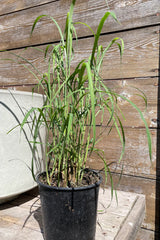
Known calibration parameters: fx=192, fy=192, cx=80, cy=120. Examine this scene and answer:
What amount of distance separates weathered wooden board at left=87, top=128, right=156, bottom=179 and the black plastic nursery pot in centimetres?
37

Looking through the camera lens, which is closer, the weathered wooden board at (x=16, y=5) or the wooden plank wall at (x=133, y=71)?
the wooden plank wall at (x=133, y=71)

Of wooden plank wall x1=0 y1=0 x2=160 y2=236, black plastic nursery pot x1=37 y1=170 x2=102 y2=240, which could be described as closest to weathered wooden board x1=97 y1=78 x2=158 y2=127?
wooden plank wall x1=0 y1=0 x2=160 y2=236

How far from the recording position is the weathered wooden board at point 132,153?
2.76ft

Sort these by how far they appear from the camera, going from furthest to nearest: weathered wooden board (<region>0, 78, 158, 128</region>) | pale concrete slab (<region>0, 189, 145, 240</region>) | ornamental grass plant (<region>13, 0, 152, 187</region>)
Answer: weathered wooden board (<region>0, 78, 158, 128</region>) < pale concrete slab (<region>0, 189, 145, 240</region>) < ornamental grass plant (<region>13, 0, 152, 187</region>)

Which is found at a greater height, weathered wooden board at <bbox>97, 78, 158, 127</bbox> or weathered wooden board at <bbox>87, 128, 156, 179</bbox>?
weathered wooden board at <bbox>97, 78, 158, 127</bbox>

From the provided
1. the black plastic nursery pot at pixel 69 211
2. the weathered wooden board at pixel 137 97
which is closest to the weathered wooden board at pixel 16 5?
the weathered wooden board at pixel 137 97

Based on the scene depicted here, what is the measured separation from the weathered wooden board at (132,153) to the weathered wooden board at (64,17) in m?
0.49

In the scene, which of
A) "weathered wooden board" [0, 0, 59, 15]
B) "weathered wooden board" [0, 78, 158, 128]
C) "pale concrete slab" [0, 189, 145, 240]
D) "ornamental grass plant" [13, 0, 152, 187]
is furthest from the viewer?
"weathered wooden board" [0, 0, 59, 15]

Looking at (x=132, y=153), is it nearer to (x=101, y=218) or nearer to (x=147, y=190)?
(x=147, y=190)

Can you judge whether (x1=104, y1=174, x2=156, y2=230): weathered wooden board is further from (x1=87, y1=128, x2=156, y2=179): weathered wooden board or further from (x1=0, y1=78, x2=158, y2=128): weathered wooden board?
(x1=0, y1=78, x2=158, y2=128): weathered wooden board

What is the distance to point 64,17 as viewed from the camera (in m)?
1.03

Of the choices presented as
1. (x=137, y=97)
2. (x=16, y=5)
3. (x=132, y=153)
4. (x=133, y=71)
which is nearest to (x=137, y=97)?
(x=137, y=97)

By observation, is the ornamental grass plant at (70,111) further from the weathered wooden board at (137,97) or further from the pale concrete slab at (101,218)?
the weathered wooden board at (137,97)

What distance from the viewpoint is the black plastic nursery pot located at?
18.6 inches
